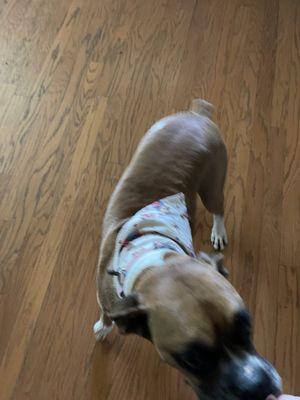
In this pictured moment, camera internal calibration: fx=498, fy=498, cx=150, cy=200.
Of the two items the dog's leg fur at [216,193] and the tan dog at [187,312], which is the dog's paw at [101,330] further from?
the dog's leg fur at [216,193]

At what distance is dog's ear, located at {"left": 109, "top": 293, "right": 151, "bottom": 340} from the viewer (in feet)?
3.93

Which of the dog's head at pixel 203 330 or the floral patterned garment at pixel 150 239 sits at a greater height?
the floral patterned garment at pixel 150 239

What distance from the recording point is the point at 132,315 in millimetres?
1201

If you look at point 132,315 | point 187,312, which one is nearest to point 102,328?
point 132,315

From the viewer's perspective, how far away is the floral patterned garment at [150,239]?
4.41 feet

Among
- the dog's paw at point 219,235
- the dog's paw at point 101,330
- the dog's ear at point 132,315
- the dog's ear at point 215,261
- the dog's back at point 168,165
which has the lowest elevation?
the dog's paw at point 101,330

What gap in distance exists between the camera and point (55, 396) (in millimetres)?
1719

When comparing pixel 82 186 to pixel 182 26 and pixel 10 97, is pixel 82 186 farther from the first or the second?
pixel 182 26

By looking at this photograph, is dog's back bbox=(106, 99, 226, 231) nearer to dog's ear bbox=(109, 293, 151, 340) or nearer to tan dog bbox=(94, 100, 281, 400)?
tan dog bbox=(94, 100, 281, 400)

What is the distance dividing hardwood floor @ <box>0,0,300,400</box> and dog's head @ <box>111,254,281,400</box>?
0.63 metres

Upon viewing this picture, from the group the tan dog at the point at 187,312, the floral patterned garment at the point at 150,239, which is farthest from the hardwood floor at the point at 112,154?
the floral patterned garment at the point at 150,239

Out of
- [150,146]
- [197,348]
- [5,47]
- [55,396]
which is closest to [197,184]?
[150,146]

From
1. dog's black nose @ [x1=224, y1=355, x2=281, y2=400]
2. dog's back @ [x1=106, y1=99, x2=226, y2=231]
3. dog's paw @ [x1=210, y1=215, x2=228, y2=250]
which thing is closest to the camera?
dog's black nose @ [x1=224, y1=355, x2=281, y2=400]

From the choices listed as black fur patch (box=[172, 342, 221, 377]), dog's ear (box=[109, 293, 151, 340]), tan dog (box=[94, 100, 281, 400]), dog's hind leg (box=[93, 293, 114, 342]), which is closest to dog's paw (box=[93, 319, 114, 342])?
dog's hind leg (box=[93, 293, 114, 342])
